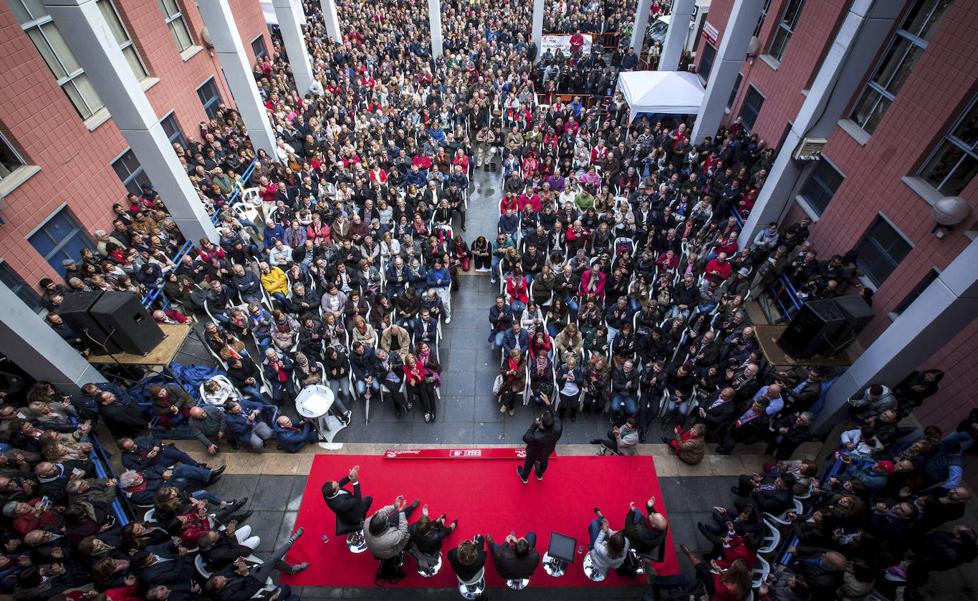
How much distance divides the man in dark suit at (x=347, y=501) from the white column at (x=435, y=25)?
19165mm

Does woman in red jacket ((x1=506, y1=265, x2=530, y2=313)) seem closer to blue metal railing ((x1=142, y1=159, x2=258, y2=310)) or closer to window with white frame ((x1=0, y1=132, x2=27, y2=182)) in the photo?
blue metal railing ((x1=142, y1=159, x2=258, y2=310))

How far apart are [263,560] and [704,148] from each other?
14.0 m

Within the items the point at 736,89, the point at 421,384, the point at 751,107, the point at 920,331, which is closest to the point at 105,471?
the point at 421,384

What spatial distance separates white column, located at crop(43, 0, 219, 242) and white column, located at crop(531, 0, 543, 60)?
15995 millimetres

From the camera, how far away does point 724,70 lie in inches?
476

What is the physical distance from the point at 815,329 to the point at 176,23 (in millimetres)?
18861

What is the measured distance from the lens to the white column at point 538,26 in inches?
749

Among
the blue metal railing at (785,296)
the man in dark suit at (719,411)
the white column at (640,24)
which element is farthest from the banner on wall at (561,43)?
the man in dark suit at (719,411)

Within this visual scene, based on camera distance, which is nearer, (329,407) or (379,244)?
(329,407)

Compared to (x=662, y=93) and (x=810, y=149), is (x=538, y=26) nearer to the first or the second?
(x=662, y=93)

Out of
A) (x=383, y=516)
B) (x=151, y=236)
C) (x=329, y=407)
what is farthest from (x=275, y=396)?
(x=151, y=236)

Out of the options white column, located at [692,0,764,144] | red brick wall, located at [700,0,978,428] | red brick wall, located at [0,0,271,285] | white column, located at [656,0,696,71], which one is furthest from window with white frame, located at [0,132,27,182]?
white column, located at [656,0,696,71]

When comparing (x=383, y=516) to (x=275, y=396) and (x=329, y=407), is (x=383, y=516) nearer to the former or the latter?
(x=329, y=407)

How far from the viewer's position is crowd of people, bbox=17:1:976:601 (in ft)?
16.9
